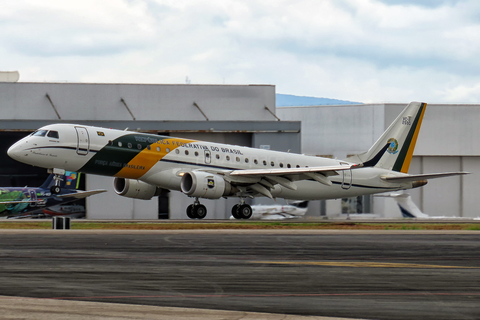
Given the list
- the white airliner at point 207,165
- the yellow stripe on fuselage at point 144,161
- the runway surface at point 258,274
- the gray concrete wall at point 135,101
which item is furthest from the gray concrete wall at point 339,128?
the runway surface at point 258,274

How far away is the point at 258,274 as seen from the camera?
12500 mm

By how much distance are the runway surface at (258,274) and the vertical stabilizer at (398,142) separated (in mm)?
20659

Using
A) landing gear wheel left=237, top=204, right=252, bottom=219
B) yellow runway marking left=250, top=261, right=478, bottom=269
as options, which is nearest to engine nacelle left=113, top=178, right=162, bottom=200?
landing gear wheel left=237, top=204, right=252, bottom=219

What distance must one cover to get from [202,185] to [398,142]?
1530 cm

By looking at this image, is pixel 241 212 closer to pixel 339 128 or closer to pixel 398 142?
pixel 398 142

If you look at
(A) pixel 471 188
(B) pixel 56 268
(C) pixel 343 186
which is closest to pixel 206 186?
(C) pixel 343 186

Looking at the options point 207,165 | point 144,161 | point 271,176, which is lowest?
point 271,176

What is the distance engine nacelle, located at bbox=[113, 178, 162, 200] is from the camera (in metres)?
34.7

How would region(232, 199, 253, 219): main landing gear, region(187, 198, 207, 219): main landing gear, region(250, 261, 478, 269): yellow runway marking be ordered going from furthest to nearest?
region(232, 199, 253, 219): main landing gear
region(187, 198, 207, 219): main landing gear
region(250, 261, 478, 269): yellow runway marking

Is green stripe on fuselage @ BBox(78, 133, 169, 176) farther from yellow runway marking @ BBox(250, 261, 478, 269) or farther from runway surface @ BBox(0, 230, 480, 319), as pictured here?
yellow runway marking @ BBox(250, 261, 478, 269)

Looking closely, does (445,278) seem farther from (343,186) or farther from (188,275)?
(343,186)

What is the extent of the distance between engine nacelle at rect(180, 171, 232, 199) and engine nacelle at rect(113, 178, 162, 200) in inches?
130

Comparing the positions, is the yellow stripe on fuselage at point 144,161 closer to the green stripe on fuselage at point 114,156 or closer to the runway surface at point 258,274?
the green stripe on fuselage at point 114,156

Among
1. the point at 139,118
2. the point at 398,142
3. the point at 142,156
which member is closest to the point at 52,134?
the point at 142,156
